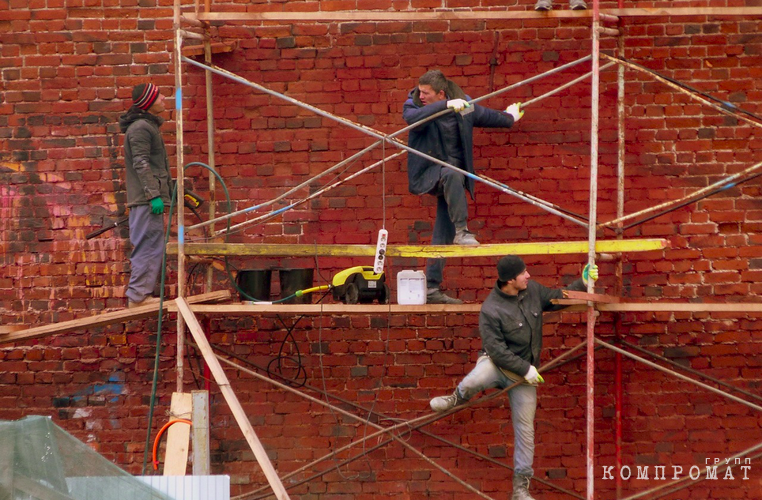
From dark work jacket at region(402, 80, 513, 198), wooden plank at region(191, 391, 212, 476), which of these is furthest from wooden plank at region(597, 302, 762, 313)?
wooden plank at region(191, 391, 212, 476)

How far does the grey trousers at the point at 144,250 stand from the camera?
738cm

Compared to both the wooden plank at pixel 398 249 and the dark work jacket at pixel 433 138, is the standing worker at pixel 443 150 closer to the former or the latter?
the dark work jacket at pixel 433 138

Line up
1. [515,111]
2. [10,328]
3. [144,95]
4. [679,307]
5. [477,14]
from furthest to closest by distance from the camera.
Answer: [10,328]
[515,111]
[144,95]
[679,307]
[477,14]

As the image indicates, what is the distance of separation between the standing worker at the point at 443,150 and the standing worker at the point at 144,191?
185cm

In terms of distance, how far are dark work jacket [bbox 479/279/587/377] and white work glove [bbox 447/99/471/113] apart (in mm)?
1265

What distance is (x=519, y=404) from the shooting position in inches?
273

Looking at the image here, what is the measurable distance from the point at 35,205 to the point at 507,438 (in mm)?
4107

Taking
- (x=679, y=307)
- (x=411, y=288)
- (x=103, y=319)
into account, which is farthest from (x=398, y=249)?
(x=103, y=319)

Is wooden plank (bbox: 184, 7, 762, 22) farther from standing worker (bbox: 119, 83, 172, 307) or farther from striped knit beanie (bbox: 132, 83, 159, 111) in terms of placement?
standing worker (bbox: 119, 83, 172, 307)

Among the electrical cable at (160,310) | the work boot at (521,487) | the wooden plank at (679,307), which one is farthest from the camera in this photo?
the electrical cable at (160,310)

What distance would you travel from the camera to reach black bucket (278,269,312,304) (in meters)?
7.27

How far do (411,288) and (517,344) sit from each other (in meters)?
0.84

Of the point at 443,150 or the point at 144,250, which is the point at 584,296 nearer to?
the point at 443,150

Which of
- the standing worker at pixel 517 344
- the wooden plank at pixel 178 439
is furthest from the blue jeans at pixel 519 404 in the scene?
the wooden plank at pixel 178 439
